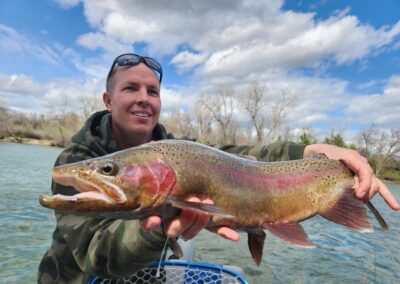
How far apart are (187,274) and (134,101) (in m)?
1.93

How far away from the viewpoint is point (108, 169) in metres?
2.04

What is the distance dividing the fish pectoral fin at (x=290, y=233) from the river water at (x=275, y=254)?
4.33 m

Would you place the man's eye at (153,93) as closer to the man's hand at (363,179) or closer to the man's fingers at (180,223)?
the man's hand at (363,179)

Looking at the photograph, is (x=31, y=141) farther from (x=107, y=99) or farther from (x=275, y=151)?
(x=275, y=151)

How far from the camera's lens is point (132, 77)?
3.81 meters

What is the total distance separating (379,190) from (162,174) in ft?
6.08

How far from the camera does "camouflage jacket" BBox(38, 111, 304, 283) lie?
7.26 feet

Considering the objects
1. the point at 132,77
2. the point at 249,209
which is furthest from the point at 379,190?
the point at 132,77

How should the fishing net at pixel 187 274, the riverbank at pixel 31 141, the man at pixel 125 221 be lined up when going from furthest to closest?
1. the riverbank at pixel 31 141
2. the fishing net at pixel 187 274
3. the man at pixel 125 221

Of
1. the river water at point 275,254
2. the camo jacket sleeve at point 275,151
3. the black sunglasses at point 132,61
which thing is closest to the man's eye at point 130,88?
the black sunglasses at point 132,61

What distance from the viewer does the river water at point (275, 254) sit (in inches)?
271

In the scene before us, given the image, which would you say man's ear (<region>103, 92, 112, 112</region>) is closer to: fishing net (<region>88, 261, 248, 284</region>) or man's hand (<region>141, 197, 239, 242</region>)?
fishing net (<region>88, 261, 248, 284</region>)

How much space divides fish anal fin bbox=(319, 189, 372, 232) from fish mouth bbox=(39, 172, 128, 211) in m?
1.82

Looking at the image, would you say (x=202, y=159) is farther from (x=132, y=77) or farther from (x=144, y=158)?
(x=132, y=77)
